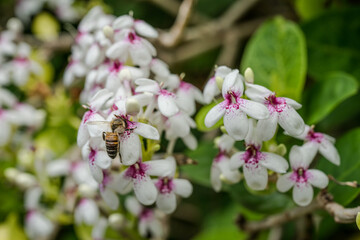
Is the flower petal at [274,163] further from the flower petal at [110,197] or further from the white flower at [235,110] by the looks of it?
the flower petal at [110,197]

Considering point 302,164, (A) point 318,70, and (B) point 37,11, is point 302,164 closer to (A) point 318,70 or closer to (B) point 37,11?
(A) point 318,70

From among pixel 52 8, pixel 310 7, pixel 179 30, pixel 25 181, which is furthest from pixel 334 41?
pixel 52 8

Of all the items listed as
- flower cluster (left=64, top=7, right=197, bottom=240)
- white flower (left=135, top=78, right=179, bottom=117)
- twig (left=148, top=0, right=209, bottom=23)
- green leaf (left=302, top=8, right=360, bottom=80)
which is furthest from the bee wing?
twig (left=148, top=0, right=209, bottom=23)

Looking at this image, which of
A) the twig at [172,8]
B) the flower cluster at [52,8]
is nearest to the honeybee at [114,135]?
the twig at [172,8]

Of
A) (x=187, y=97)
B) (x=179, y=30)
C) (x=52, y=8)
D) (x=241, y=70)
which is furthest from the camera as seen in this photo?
(x=52, y=8)

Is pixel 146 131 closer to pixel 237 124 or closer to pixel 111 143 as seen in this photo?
pixel 111 143
